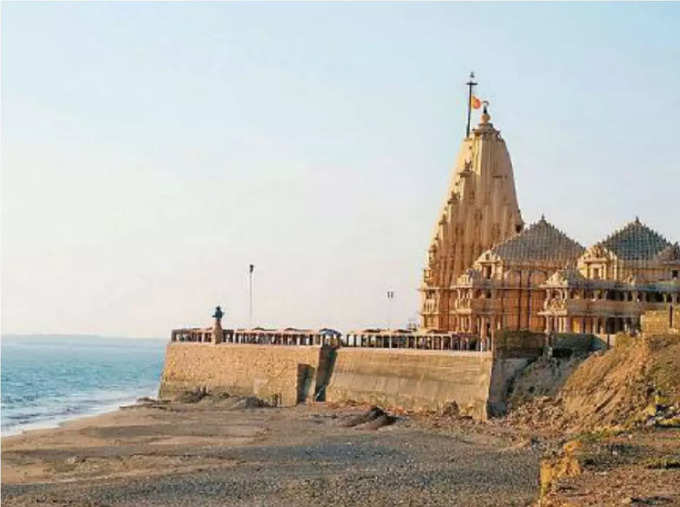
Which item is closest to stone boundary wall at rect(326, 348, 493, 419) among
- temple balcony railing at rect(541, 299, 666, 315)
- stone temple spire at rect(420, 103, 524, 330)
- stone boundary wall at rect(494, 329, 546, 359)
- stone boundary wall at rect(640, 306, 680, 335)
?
stone boundary wall at rect(494, 329, 546, 359)

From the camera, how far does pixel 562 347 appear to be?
193 feet

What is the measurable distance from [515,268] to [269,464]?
33271mm

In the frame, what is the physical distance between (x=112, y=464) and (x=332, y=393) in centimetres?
2448

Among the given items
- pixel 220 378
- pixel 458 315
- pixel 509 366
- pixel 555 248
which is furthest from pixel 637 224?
pixel 220 378

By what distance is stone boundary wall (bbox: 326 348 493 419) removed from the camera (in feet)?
190

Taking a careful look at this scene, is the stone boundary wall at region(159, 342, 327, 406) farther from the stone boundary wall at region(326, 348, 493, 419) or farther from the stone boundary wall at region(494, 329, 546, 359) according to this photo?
the stone boundary wall at region(494, 329, 546, 359)

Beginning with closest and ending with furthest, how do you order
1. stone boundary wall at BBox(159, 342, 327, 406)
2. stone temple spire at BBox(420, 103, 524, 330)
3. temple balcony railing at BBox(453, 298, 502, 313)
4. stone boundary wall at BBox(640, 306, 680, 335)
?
1. stone boundary wall at BBox(640, 306, 680, 335)
2. stone boundary wall at BBox(159, 342, 327, 406)
3. temple balcony railing at BBox(453, 298, 502, 313)
4. stone temple spire at BBox(420, 103, 524, 330)

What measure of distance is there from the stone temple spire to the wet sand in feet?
67.8

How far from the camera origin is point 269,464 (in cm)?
4366

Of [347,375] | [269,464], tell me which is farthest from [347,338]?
[269,464]

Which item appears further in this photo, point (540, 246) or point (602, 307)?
point (540, 246)

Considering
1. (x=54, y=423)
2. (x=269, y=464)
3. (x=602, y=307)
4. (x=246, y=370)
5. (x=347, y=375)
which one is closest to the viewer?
(x=269, y=464)

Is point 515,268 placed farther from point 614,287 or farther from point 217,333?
point 217,333

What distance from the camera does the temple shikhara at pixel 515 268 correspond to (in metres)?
67.4
